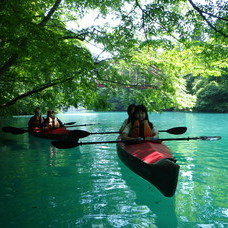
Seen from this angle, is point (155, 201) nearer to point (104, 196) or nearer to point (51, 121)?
point (104, 196)

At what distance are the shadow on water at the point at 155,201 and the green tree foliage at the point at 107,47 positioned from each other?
313 cm

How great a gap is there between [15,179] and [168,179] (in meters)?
3.72

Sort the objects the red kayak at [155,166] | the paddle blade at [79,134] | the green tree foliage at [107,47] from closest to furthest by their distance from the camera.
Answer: the red kayak at [155,166], the green tree foliage at [107,47], the paddle blade at [79,134]

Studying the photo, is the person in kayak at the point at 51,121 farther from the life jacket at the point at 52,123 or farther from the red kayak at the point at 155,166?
the red kayak at the point at 155,166

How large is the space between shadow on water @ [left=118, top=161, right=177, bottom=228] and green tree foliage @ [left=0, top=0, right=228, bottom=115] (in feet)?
10.3

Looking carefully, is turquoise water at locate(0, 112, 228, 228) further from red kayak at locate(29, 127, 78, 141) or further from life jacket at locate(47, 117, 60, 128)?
life jacket at locate(47, 117, 60, 128)

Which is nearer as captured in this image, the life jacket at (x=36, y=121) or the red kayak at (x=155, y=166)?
the red kayak at (x=155, y=166)

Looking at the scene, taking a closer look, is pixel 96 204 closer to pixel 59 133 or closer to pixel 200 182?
pixel 200 182

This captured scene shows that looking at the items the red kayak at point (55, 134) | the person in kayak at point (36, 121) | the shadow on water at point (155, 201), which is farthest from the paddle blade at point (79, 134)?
the person in kayak at point (36, 121)

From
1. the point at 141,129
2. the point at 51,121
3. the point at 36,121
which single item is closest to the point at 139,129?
the point at 141,129

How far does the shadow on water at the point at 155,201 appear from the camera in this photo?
356 cm

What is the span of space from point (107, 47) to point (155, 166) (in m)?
5.60

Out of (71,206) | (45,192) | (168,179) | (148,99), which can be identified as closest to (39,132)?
(148,99)

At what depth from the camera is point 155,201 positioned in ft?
14.0
